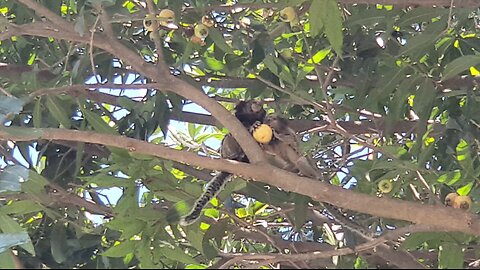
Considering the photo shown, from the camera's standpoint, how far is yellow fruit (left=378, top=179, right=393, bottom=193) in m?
2.35

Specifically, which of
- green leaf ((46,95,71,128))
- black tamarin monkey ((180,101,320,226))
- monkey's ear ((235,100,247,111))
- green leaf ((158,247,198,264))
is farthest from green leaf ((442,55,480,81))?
green leaf ((46,95,71,128))

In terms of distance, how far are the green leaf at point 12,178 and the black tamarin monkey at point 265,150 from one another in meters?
0.48

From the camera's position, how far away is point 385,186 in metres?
2.36

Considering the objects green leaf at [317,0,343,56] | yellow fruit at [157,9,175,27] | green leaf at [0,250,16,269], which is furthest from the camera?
yellow fruit at [157,9,175,27]

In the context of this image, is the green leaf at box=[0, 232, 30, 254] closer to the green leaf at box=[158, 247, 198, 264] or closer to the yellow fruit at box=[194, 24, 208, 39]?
the green leaf at box=[158, 247, 198, 264]

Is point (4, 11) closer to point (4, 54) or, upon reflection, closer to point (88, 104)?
point (4, 54)

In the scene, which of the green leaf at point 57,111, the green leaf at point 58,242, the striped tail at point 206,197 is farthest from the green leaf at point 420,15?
the green leaf at point 58,242

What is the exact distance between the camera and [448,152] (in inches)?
102

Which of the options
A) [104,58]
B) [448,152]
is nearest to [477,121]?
[448,152]

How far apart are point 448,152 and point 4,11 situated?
1.48 m

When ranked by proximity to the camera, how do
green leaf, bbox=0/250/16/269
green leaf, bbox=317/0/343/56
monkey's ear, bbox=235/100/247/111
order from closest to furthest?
1. green leaf, bbox=0/250/16/269
2. green leaf, bbox=317/0/343/56
3. monkey's ear, bbox=235/100/247/111

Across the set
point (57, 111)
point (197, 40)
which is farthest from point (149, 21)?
point (57, 111)

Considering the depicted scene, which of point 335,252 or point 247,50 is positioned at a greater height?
point 247,50

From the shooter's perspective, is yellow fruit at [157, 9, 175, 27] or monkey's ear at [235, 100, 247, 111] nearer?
yellow fruit at [157, 9, 175, 27]
